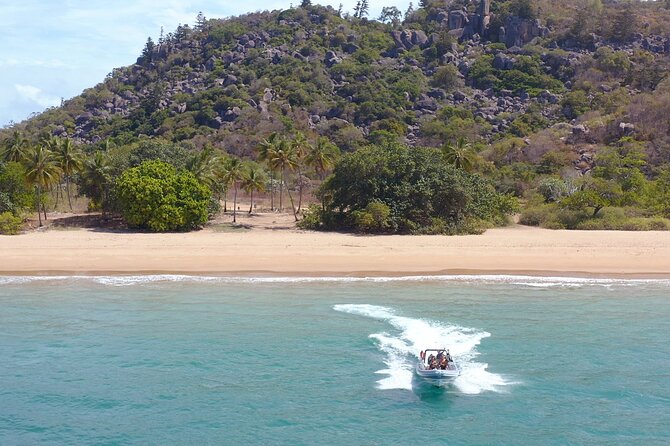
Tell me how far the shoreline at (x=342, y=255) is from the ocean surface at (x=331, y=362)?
100 inches

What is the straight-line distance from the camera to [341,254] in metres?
37.2

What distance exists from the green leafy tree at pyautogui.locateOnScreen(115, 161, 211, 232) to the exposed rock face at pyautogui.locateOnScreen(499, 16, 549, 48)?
96.3 m

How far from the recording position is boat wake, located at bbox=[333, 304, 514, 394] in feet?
63.8

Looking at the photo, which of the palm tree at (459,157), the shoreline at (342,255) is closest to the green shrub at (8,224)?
the shoreline at (342,255)

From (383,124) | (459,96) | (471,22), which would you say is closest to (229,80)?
(383,124)

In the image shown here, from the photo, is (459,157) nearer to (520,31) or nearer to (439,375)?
(439,375)

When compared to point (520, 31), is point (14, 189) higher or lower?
lower

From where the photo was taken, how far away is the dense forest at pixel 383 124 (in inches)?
1855

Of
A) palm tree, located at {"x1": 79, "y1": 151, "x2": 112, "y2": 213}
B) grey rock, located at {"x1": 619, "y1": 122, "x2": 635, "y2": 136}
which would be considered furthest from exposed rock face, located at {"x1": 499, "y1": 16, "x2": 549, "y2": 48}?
palm tree, located at {"x1": 79, "y1": 151, "x2": 112, "y2": 213}

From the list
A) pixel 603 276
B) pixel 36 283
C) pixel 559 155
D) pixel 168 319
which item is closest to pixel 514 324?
pixel 603 276

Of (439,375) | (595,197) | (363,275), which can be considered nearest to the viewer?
(439,375)

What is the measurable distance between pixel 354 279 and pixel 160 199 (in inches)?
741

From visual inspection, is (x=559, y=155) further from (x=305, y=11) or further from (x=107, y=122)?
(x=305, y=11)

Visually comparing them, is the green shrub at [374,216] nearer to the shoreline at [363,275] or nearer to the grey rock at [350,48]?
the shoreline at [363,275]
